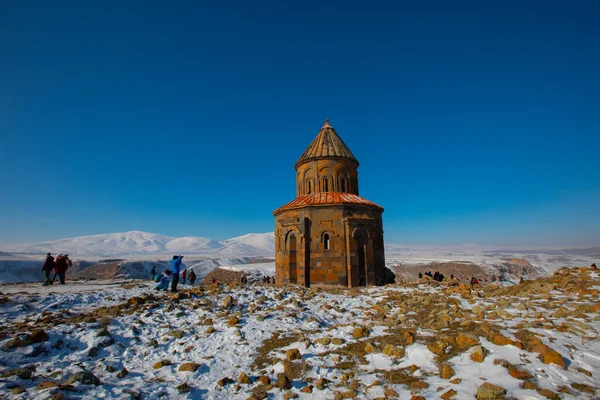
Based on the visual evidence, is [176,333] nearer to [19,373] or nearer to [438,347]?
[19,373]

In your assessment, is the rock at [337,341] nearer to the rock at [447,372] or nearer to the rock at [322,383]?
the rock at [322,383]

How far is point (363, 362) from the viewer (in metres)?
5.80

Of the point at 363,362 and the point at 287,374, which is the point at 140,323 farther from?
the point at 363,362

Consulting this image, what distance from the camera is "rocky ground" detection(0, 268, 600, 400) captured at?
4.76m

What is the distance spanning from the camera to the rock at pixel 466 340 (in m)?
5.80

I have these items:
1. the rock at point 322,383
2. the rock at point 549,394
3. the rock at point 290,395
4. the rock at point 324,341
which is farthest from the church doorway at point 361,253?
the rock at point 549,394

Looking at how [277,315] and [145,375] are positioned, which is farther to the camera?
[277,315]

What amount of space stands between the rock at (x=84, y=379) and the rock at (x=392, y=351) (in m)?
5.24

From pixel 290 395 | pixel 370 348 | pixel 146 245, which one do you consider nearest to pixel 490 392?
pixel 370 348

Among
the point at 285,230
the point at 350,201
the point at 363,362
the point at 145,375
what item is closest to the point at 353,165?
the point at 350,201

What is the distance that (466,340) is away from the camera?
5887 mm

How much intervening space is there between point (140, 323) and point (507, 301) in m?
10.7

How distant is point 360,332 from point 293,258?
8.82m

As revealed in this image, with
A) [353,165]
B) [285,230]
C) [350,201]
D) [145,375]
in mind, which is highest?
[353,165]
